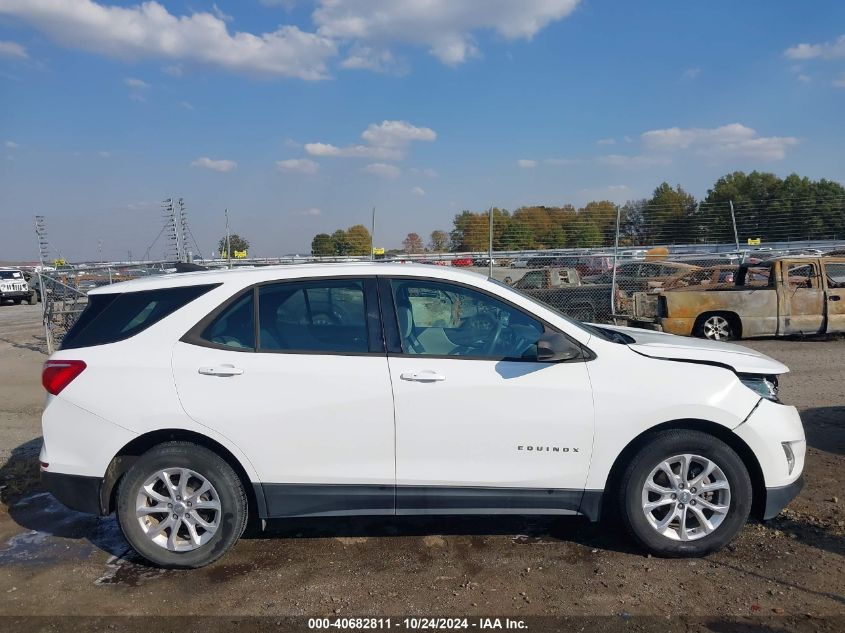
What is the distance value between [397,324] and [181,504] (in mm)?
1694

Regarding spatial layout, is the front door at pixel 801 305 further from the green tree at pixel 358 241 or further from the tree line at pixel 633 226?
the green tree at pixel 358 241

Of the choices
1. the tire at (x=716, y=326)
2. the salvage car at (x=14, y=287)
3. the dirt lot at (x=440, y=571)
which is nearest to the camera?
the dirt lot at (x=440, y=571)

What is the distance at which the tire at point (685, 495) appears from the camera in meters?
3.73

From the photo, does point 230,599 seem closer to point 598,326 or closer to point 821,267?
point 598,326

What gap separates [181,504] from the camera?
3814mm

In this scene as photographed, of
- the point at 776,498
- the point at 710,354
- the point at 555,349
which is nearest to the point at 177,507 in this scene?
the point at 555,349

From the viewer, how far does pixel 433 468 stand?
3.75 m

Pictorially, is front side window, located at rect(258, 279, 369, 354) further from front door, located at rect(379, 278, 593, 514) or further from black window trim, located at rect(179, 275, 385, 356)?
front door, located at rect(379, 278, 593, 514)

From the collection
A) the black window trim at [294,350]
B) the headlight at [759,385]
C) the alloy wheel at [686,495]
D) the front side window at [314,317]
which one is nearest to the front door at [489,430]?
the black window trim at [294,350]

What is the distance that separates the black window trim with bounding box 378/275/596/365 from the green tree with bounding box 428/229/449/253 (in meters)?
12.8

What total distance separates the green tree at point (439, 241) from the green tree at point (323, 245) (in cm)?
283

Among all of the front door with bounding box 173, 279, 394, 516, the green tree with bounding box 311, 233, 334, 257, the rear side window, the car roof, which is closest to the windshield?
the car roof

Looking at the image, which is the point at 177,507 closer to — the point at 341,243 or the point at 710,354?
the point at 710,354

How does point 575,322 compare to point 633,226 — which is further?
point 633,226
